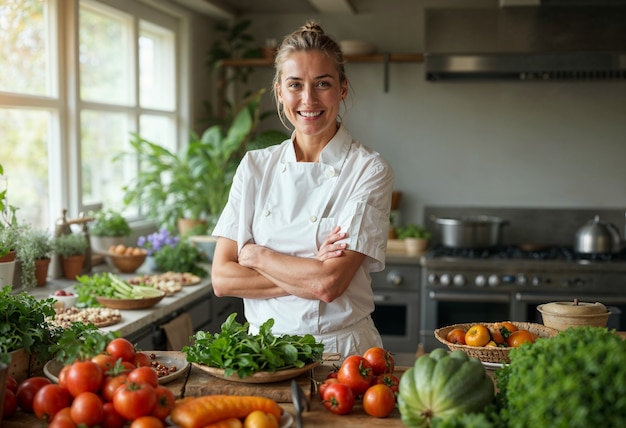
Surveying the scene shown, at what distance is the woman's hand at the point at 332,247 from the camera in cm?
228

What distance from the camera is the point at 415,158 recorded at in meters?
5.64

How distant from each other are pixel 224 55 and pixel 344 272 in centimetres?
375

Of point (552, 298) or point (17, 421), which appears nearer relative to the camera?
point (17, 421)

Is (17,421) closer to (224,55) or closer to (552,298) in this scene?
(552,298)

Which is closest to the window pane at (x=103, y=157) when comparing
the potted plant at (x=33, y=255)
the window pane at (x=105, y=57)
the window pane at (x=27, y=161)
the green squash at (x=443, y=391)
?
the window pane at (x=105, y=57)

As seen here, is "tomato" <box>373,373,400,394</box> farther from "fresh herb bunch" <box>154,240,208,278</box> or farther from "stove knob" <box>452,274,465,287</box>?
"stove knob" <box>452,274,465,287</box>

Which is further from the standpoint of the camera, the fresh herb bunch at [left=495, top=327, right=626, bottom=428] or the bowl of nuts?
the bowl of nuts

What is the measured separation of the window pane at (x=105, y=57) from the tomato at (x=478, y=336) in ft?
9.72

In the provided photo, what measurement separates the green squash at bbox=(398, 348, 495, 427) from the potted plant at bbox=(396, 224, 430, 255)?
3.40 meters

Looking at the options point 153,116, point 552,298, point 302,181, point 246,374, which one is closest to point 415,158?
point 552,298

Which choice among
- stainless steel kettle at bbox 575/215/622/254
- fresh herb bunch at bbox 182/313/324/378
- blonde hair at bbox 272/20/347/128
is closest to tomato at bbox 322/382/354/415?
fresh herb bunch at bbox 182/313/324/378

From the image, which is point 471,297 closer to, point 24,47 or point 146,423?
point 24,47

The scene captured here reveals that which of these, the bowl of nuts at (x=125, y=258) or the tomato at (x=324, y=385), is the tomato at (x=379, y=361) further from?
the bowl of nuts at (x=125, y=258)

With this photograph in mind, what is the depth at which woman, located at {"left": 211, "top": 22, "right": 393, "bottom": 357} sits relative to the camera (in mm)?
2299
